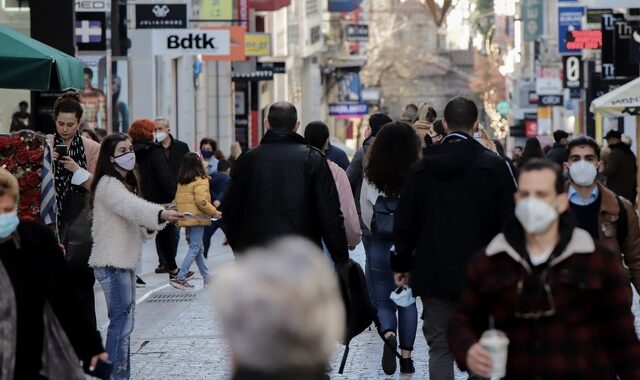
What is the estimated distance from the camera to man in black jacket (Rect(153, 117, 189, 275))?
18656 millimetres

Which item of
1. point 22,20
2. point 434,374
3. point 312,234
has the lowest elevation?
point 434,374

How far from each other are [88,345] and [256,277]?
3137mm

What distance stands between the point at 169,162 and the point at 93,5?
3.15 m

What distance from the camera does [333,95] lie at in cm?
8256

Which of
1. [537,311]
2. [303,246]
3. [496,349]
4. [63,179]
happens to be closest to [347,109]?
[63,179]

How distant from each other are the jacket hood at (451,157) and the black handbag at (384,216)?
102 inches

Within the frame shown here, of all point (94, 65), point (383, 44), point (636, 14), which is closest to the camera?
point (94, 65)

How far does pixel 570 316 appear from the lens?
19.3 ft

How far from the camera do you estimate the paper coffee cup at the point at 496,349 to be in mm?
5711

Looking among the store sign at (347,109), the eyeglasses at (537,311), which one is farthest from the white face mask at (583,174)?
the store sign at (347,109)

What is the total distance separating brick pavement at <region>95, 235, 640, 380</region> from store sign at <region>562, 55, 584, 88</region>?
34368 mm

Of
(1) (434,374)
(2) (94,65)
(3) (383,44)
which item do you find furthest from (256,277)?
(3) (383,44)

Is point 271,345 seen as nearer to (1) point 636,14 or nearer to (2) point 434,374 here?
(2) point 434,374

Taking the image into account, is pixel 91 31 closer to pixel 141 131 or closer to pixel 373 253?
pixel 141 131
